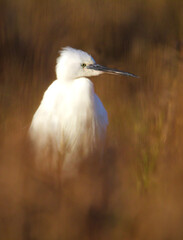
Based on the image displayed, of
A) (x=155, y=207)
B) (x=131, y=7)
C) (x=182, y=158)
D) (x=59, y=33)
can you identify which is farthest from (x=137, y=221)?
(x=131, y=7)

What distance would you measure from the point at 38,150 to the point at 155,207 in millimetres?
302

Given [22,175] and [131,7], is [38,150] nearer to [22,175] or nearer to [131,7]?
[22,175]

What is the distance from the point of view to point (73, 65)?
158 cm

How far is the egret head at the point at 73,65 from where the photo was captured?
157 cm

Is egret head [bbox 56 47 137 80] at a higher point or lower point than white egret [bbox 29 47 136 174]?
higher

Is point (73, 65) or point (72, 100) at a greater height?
point (73, 65)

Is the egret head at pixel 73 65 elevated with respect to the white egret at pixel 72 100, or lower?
elevated

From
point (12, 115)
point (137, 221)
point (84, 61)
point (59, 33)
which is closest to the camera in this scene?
point (137, 221)

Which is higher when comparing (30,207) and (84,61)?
(84,61)

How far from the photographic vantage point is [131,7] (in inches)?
115

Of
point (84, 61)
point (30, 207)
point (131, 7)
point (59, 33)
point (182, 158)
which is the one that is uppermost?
point (131, 7)

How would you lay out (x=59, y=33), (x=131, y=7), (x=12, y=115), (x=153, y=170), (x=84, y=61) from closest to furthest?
(x=153, y=170), (x=12, y=115), (x=84, y=61), (x=59, y=33), (x=131, y=7)

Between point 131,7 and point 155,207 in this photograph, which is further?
point 131,7

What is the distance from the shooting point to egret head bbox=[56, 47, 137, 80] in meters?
1.57
